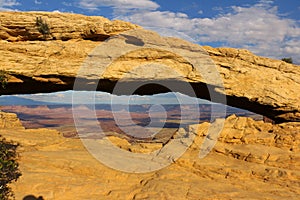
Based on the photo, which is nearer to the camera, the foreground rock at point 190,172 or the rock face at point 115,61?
the foreground rock at point 190,172

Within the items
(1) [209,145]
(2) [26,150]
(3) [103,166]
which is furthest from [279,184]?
(2) [26,150]

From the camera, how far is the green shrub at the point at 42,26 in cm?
1978

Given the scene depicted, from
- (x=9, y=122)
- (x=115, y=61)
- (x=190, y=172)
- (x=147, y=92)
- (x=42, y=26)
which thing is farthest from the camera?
(x=9, y=122)

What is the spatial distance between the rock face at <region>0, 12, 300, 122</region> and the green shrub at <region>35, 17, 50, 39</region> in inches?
6.4

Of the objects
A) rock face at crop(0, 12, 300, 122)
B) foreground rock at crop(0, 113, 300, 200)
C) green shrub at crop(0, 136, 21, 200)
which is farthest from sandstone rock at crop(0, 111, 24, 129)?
green shrub at crop(0, 136, 21, 200)

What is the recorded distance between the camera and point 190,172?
17078 millimetres

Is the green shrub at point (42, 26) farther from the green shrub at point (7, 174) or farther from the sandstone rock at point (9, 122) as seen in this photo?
the sandstone rock at point (9, 122)

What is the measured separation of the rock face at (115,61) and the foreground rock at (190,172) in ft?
11.4

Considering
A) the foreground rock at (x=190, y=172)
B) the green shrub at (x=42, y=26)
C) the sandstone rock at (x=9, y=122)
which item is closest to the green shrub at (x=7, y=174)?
the foreground rock at (x=190, y=172)

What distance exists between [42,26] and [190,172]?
14.8m

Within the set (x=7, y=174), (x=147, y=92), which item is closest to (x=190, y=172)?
(x=147, y=92)

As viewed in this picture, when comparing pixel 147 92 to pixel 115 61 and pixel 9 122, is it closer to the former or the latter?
pixel 115 61

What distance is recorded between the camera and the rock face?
776 inches

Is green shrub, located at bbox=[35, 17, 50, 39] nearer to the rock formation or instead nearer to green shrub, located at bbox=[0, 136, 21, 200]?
the rock formation
